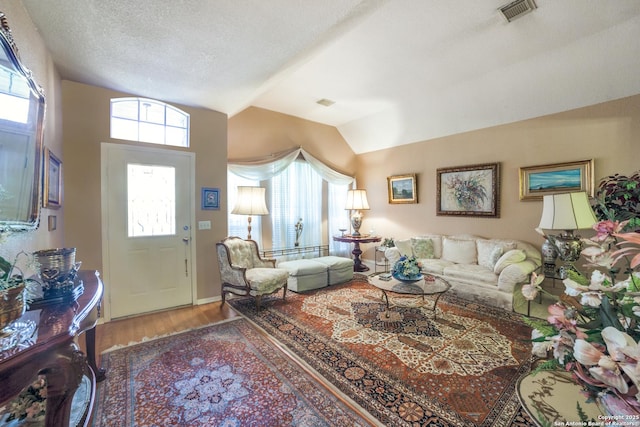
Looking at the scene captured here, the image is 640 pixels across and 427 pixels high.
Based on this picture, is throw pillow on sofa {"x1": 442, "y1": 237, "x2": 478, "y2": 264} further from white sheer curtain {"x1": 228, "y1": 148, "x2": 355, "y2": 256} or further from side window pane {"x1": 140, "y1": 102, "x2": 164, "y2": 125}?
side window pane {"x1": 140, "y1": 102, "x2": 164, "y2": 125}

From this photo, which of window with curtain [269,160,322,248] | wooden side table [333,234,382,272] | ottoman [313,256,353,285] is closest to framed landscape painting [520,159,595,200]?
wooden side table [333,234,382,272]

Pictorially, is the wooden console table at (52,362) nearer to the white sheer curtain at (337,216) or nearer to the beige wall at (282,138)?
the beige wall at (282,138)

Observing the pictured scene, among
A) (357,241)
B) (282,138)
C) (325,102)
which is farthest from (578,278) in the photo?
(282,138)

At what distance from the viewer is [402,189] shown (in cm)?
551

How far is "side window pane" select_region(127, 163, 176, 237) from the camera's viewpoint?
10.9 feet

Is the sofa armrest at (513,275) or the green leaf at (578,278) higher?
the green leaf at (578,278)

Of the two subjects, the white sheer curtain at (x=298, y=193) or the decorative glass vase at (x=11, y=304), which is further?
the white sheer curtain at (x=298, y=193)

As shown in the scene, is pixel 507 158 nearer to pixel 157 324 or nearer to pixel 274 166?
pixel 274 166

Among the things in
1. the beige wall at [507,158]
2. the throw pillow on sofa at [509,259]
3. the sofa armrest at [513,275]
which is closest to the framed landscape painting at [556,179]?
the beige wall at [507,158]

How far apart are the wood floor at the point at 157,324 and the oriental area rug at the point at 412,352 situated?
32 cm

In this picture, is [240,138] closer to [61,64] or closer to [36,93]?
[61,64]

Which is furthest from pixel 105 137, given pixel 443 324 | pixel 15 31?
pixel 443 324

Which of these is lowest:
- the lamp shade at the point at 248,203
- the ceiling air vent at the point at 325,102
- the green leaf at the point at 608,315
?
the green leaf at the point at 608,315

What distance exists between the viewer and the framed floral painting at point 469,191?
Result: 4371mm
